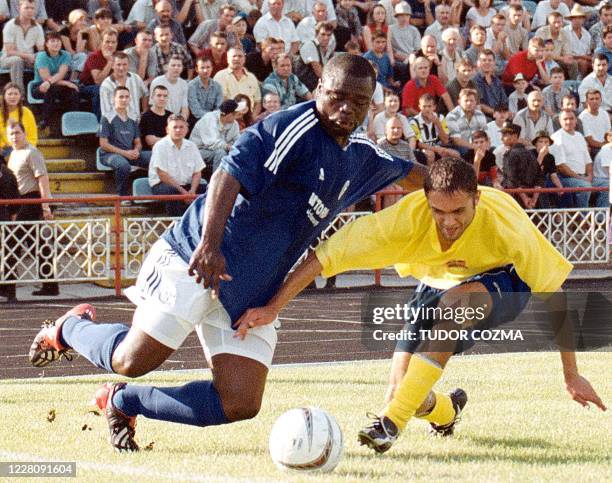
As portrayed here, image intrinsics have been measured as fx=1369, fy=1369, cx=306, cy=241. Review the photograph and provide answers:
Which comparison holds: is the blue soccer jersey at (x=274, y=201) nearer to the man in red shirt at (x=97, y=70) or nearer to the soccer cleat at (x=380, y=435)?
the soccer cleat at (x=380, y=435)

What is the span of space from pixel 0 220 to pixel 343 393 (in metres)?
8.11

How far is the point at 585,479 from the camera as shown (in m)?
6.19

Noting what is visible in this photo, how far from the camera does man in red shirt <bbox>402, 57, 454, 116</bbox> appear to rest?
66.2 feet

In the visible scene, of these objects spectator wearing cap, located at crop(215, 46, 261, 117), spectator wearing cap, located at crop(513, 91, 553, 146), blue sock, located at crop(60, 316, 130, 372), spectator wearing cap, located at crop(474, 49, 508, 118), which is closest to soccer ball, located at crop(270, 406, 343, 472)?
blue sock, located at crop(60, 316, 130, 372)

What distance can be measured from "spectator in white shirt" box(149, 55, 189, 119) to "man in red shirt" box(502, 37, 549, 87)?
6.19 m

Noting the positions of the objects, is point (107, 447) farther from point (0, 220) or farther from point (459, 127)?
point (459, 127)

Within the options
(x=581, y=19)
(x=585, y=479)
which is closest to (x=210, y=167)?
(x=581, y=19)

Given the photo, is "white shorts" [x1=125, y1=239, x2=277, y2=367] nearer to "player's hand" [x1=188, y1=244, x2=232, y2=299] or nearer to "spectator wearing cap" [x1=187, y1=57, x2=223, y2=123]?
"player's hand" [x1=188, y1=244, x2=232, y2=299]

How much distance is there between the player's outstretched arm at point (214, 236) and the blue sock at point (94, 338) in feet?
3.05

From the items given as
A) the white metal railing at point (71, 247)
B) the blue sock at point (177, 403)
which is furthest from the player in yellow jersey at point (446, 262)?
the white metal railing at point (71, 247)

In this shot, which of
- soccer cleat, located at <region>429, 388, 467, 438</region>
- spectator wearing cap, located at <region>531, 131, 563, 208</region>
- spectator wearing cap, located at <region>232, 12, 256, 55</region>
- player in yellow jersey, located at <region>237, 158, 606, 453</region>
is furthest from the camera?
spectator wearing cap, located at <region>232, 12, 256, 55</region>

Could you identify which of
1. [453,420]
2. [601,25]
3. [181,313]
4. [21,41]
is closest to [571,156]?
[601,25]

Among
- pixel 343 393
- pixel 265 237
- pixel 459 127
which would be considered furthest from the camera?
pixel 459 127

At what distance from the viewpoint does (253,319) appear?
6.59 meters
